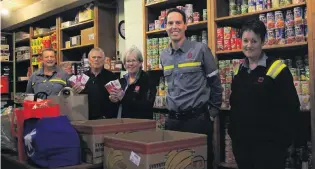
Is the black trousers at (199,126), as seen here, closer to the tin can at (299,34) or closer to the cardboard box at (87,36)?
the tin can at (299,34)

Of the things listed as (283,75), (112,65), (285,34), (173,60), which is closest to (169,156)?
(283,75)

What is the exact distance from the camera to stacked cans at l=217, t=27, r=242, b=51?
3.09 m

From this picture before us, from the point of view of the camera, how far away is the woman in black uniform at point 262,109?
189 cm

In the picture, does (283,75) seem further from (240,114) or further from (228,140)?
(228,140)

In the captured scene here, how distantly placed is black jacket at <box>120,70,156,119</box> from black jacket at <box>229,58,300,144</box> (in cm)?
83

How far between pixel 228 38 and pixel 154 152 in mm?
1960

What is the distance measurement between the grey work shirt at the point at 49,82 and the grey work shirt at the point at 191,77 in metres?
1.55

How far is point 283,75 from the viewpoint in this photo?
1.90 metres

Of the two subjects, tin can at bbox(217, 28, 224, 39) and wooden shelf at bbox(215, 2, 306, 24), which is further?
tin can at bbox(217, 28, 224, 39)

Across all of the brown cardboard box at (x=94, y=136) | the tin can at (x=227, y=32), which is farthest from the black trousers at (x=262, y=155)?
the tin can at (x=227, y=32)

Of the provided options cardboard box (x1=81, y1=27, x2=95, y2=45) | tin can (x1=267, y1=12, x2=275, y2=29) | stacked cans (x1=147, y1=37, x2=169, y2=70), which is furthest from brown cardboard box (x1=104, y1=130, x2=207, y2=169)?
cardboard box (x1=81, y1=27, x2=95, y2=45)

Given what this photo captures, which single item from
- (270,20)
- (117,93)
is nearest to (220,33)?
(270,20)

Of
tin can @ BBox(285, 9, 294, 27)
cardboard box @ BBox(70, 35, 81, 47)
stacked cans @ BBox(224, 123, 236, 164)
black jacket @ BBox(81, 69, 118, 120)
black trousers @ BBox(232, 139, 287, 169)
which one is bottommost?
stacked cans @ BBox(224, 123, 236, 164)

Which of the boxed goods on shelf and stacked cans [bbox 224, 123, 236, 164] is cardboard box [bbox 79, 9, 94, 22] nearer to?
the boxed goods on shelf
